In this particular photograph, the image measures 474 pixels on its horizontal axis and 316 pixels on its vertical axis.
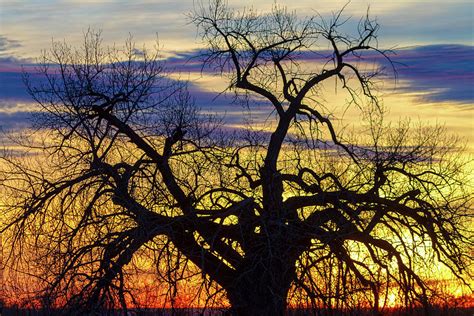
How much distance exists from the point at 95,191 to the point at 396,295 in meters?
6.89

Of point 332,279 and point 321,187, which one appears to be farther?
point 321,187

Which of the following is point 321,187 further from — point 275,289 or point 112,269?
point 112,269

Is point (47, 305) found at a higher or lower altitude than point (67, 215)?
lower

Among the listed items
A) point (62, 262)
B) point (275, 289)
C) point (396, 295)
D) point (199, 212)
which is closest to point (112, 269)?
point (62, 262)

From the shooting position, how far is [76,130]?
16.1m

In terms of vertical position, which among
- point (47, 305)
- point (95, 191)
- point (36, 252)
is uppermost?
point (95, 191)

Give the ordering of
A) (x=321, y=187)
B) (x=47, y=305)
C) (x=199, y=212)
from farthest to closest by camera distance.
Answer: (x=321, y=187) < (x=199, y=212) < (x=47, y=305)

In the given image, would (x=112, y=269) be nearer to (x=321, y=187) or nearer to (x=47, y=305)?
(x=47, y=305)

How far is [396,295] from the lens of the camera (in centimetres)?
1684

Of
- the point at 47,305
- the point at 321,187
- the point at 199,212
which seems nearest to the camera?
the point at 47,305

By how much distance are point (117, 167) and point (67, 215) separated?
1.44 m

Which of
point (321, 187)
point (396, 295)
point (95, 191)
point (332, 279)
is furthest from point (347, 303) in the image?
point (95, 191)

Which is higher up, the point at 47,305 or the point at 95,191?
the point at 95,191

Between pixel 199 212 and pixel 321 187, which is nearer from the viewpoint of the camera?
pixel 199 212
